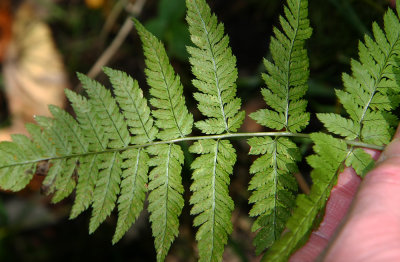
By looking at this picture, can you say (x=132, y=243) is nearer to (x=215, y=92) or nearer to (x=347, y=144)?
(x=215, y=92)

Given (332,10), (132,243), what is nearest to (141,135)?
(132,243)

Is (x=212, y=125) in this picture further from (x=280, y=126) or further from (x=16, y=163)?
(x=16, y=163)

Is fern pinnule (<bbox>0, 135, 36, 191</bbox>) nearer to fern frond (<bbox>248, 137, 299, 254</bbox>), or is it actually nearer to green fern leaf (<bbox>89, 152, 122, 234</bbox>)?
green fern leaf (<bbox>89, 152, 122, 234</bbox>)

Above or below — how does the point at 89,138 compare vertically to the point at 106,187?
above

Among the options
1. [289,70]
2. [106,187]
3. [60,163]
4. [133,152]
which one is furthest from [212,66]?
[60,163]

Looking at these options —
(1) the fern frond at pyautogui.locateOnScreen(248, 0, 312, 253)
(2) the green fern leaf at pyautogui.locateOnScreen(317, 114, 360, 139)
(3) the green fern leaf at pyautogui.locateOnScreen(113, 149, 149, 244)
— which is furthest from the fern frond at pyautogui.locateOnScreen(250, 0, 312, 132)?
(3) the green fern leaf at pyautogui.locateOnScreen(113, 149, 149, 244)

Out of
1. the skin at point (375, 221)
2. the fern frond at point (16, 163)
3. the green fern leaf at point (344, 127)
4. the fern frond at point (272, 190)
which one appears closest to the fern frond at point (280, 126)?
the fern frond at point (272, 190)

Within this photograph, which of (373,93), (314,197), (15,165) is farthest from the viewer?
(15,165)

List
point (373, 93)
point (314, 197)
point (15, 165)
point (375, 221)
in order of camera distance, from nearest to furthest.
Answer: point (375, 221) < point (314, 197) < point (373, 93) < point (15, 165)
